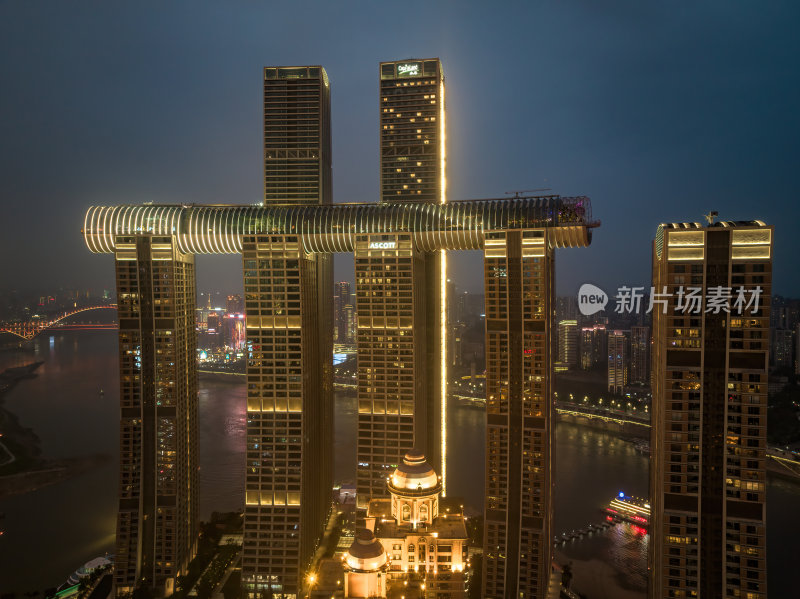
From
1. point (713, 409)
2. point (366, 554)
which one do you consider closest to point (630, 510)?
point (713, 409)

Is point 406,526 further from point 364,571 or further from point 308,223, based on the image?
point 308,223

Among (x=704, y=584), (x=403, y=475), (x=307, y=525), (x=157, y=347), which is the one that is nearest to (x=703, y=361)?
(x=704, y=584)

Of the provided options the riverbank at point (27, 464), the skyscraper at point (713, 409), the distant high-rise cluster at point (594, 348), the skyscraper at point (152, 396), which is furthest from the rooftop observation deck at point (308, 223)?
the distant high-rise cluster at point (594, 348)

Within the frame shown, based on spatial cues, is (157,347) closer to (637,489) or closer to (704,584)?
(704,584)

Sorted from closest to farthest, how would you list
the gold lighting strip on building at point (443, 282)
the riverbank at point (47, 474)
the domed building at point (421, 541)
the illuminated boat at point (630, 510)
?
the domed building at point (421, 541) → the illuminated boat at point (630, 510) → the gold lighting strip on building at point (443, 282) → the riverbank at point (47, 474)

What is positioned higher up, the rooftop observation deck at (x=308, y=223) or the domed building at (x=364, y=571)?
the rooftop observation deck at (x=308, y=223)

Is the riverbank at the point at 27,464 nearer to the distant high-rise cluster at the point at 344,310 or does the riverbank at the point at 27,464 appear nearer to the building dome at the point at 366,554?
the building dome at the point at 366,554

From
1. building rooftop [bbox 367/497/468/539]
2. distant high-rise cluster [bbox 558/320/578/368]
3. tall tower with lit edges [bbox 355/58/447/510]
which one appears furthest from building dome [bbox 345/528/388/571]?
distant high-rise cluster [bbox 558/320/578/368]
